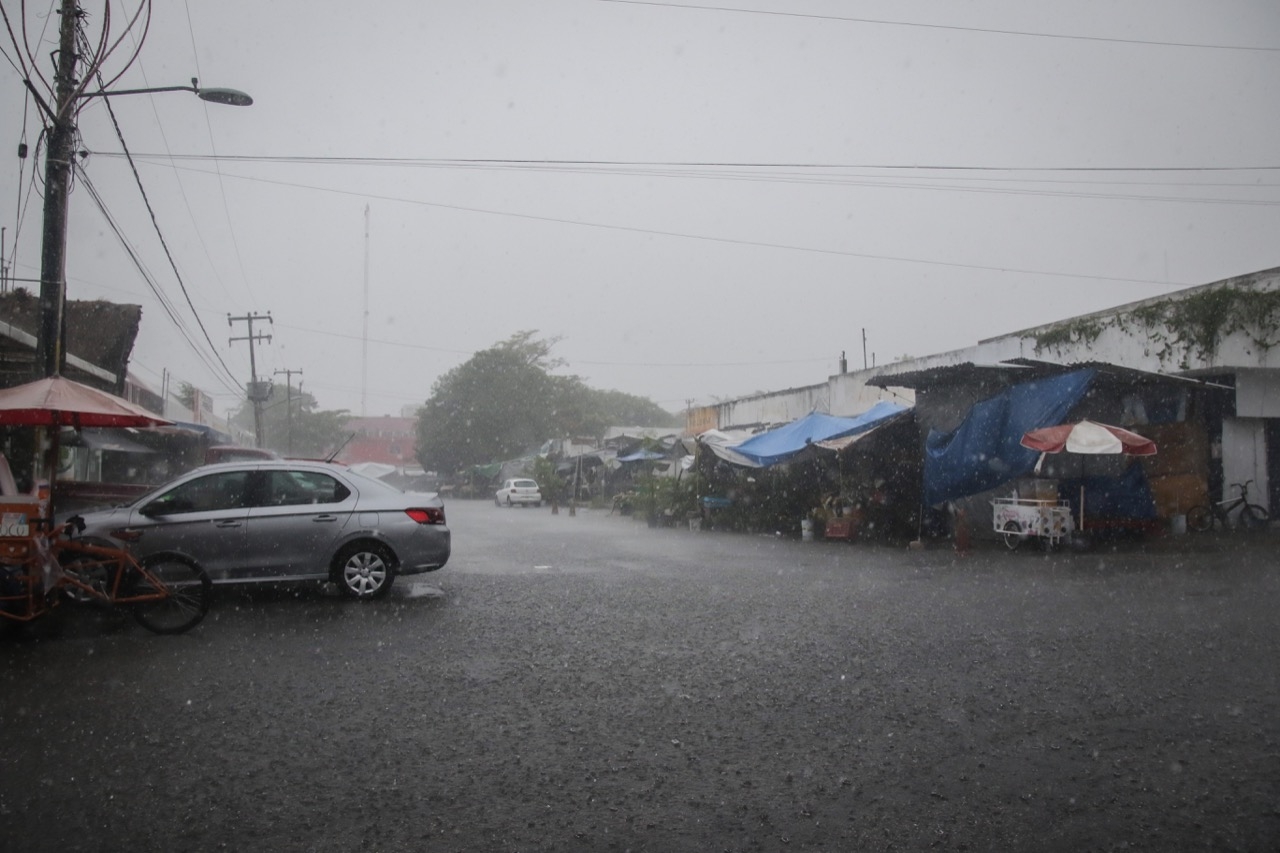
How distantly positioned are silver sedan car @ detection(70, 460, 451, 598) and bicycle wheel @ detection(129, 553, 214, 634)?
37.9 inches

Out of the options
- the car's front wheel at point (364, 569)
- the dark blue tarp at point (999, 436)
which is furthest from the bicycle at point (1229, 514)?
the car's front wheel at point (364, 569)

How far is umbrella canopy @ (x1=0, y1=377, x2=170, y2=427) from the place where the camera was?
795 cm

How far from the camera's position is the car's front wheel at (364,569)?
368 inches

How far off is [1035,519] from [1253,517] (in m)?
5.74

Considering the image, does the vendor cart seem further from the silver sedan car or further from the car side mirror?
the car side mirror

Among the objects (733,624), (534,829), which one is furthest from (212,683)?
(733,624)

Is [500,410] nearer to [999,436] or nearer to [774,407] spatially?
[774,407]

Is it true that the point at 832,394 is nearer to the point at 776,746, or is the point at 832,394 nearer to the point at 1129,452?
the point at 1129,452

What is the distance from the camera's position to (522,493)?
41.8m

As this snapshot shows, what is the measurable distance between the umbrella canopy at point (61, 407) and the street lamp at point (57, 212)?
2028mm

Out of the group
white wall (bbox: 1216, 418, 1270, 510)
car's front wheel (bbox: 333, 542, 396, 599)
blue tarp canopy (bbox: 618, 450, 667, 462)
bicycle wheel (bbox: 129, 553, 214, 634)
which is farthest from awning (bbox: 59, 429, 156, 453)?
white wall (bbox: 1216, 418, 1270, 510)

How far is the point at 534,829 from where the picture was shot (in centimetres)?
350

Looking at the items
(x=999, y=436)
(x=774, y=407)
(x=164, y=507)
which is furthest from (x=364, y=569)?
(x=774, y=407)

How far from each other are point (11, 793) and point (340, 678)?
227 centimetres
